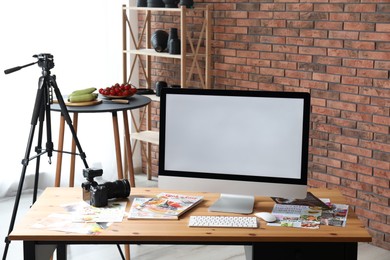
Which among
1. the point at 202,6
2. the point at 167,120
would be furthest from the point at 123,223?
the point at 202,6

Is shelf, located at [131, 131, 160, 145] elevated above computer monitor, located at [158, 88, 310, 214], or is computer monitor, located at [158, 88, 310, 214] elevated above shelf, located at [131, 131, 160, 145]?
computer monitor, located at [158, 88, 310, 214]

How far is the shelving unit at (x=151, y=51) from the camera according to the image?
5.54m

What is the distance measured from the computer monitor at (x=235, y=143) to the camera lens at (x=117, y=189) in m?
0.16

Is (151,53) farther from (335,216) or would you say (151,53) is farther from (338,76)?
(335,216)

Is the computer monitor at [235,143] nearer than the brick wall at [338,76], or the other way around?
the computer monitor at [235,143]

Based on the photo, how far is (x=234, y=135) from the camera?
3.02 metres

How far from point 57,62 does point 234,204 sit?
315 cm

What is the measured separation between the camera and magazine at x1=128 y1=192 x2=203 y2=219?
2914 mm

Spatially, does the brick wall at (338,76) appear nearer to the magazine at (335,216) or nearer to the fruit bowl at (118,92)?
the fruit bowl at (118,92)

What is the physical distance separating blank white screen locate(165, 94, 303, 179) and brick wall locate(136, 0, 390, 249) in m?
1.70

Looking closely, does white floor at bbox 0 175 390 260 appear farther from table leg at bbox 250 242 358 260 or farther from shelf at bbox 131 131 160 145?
table leg at bbox 250 242 358 260

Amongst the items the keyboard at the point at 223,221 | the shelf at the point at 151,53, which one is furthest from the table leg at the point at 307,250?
the shelf at the point at 151,53

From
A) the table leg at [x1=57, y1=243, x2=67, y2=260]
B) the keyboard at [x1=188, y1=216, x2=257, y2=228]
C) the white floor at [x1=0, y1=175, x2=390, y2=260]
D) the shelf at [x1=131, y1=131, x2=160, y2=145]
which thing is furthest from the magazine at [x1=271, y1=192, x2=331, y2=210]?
the shelf at [x1=131, y1=131, x2=160, y2=145]

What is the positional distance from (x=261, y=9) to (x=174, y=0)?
783mm
